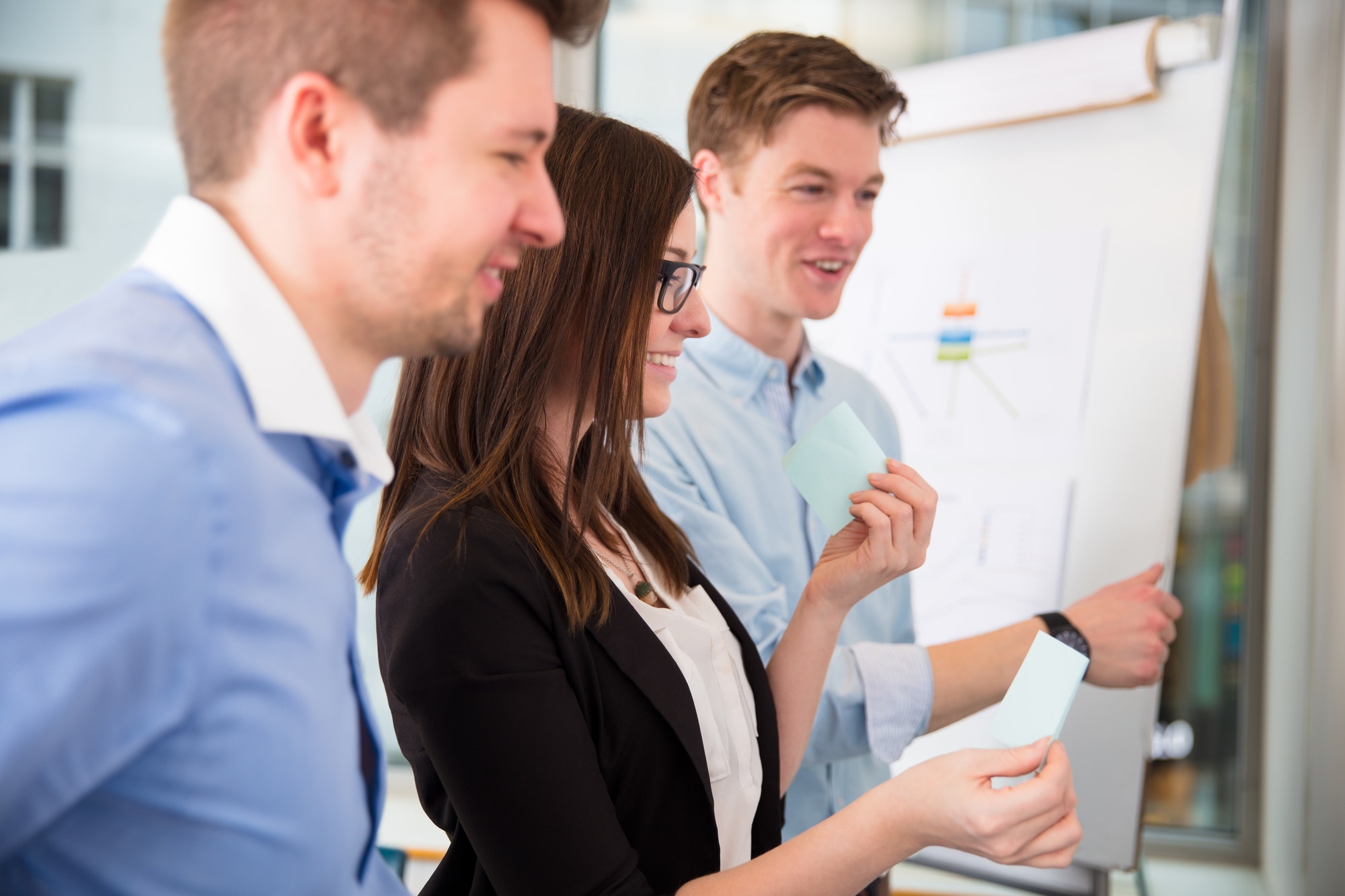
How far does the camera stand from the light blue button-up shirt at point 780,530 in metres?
1.43

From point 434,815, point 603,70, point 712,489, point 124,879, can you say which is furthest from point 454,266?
point 603,70

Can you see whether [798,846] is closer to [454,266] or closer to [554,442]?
[554,442]

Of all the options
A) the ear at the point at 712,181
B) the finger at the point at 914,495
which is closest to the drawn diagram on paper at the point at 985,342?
the ear at the point at 712,181

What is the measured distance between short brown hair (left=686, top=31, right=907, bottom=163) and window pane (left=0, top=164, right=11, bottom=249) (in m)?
2.08

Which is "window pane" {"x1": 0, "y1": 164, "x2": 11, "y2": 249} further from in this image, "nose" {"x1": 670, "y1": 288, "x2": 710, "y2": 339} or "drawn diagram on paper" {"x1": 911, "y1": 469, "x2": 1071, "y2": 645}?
"drawn diagram on paper" {"x1": 911, "y1": 469, "x2": 1071, "y2": 645}

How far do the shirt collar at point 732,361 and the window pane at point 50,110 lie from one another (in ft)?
6.89

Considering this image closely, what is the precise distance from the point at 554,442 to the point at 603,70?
2.29m

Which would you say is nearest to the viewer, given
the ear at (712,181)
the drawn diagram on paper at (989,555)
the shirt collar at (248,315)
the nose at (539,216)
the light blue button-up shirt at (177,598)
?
the light blue button-up shirt at (177,598)

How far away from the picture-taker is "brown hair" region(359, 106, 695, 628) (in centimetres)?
102

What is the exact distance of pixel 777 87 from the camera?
165 centimetres

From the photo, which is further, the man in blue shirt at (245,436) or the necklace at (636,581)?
the necklace at (636,581)

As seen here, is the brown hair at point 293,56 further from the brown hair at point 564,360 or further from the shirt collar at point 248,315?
the brown hair at point 564,360

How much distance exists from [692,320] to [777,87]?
63cm

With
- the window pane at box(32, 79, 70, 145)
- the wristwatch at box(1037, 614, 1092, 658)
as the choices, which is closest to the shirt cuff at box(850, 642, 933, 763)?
the wristwatch at box(1037, 614, 1092, 658)
